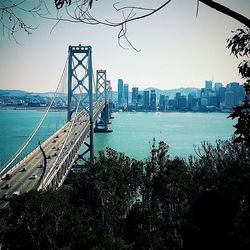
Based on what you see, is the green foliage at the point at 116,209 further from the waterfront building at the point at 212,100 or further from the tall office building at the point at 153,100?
the tall office building at the point at 153,100

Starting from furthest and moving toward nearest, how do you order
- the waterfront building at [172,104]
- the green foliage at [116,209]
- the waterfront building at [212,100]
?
the waterfront building at [172,104] → the waterfront building at [212,100] → the green foliage at [116,209]

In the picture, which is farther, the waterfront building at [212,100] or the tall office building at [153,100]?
the tall office building at [153,100]

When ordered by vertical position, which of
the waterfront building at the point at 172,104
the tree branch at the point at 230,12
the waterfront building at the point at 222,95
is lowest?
the waterfront building at the point at 172,104

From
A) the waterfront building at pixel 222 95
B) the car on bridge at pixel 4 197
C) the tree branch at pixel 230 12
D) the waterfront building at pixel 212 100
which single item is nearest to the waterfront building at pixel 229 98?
the waterfront building at pixel 222 95

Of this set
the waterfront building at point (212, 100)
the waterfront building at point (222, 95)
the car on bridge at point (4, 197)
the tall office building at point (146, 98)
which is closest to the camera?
the car on bridge at point (4, 197)

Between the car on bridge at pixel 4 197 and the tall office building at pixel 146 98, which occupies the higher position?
the tall office building at pixel 146 98

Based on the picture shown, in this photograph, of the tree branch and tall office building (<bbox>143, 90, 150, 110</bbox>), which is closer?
the tree branch

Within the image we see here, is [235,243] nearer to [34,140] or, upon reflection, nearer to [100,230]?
[100,230]

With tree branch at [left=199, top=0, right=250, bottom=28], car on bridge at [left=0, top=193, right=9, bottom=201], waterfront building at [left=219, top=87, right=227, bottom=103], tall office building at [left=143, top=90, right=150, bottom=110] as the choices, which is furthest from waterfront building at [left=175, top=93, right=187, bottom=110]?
tree branch at [left=199, top=0, right=250, bottom=28]

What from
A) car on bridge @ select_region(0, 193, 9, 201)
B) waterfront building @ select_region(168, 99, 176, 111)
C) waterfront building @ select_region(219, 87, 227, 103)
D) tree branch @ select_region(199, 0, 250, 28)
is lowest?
car on bridge @ select_region(0, 193, 9, 201)

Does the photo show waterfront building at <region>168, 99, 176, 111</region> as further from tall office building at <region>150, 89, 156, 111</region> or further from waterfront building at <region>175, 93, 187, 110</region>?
tall office building at <region>150, 89, 156, 111</region>

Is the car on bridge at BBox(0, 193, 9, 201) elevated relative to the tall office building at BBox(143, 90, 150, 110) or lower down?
lower down
